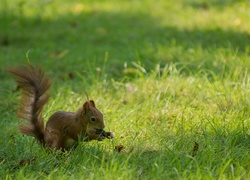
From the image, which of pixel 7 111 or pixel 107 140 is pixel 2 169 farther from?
pixel 7 111

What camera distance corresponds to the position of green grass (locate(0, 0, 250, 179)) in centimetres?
379

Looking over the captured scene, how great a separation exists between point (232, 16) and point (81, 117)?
192 inches

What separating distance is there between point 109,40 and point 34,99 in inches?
149

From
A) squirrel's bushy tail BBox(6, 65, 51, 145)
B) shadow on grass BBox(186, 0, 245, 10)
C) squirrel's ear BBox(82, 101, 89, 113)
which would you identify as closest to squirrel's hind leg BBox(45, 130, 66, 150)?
squirrel's bushy tail BBox(6, 65, 51, 145)

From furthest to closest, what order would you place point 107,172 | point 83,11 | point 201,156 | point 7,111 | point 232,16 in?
1. point 83,11
2. point 232,16
3. point 7,111
4. point 201,156
5. point 107,172

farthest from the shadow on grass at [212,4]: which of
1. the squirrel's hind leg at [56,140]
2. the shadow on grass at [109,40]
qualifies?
the squirrel's hind leg at [56,140]

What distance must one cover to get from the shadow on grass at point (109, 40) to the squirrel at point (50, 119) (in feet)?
6.80

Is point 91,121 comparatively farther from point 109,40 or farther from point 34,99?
point 109,40

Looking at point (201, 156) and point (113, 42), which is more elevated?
point (201, 156)

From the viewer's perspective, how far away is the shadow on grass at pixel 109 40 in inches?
263

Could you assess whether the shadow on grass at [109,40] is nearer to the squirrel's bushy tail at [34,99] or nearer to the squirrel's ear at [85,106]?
the squirrel's bushy tail at [34,99]

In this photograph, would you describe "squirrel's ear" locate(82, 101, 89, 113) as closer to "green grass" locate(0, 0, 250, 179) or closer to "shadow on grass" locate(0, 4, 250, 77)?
"green grass" locate(0, 0, 250, 179)

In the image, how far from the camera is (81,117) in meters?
4.04

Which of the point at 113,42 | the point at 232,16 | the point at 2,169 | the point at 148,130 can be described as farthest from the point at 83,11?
the point at 2,169
